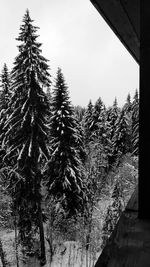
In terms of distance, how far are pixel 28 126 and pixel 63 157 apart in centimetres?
388

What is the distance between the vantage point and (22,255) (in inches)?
499

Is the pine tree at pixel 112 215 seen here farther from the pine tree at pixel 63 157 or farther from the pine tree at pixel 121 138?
the pine tree at pixel 121 138

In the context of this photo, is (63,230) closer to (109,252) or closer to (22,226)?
(22,226)

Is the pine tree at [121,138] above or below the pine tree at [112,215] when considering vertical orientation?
above

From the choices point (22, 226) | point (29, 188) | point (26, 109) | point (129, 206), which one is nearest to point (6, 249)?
point (22, 226)

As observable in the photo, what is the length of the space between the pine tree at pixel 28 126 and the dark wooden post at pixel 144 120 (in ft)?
31.6

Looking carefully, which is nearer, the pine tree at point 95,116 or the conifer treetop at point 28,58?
the conifer treetop at point 28,58

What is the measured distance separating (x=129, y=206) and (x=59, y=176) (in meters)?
13.0

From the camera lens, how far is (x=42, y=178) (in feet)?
43.9

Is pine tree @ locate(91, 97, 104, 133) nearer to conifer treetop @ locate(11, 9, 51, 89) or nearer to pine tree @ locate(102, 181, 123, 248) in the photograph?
pine tree @ locate(102, 181, 123, 248)

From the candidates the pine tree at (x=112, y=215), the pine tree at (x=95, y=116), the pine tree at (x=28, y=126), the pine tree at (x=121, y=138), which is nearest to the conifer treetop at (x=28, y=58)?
the pine tree at (x=28, y=126)

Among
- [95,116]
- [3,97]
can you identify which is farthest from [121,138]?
[3,97]

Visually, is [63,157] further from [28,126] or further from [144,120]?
[144,120]

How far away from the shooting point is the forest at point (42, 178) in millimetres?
10695
